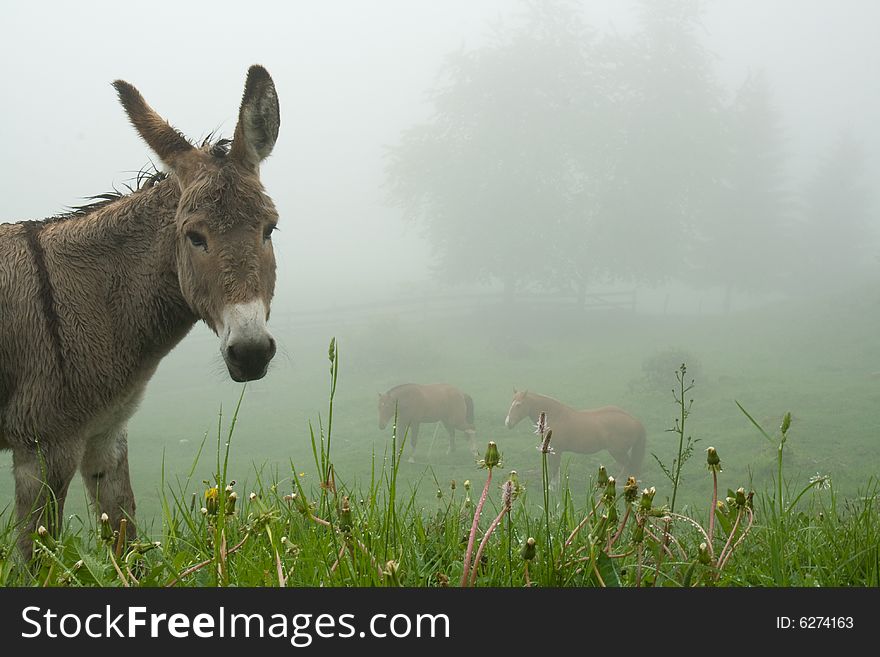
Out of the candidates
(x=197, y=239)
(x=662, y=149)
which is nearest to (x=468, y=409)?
(x=197, y=239)

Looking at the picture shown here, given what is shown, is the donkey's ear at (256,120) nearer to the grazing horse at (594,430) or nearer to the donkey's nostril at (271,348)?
the donkey's nostril at (271,348)

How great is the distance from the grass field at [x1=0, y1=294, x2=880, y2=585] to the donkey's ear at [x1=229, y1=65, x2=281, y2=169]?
1.21 m

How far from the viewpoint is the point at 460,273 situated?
45.3 m

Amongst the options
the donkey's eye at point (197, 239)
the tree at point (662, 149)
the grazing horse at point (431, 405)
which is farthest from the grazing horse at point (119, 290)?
the tree at point (662, 149)

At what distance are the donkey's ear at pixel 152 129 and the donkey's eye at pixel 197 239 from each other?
1.79 feet

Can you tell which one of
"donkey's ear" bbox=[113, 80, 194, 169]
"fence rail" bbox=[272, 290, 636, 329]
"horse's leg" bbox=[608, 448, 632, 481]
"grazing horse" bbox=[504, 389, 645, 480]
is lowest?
"horse's leg" bbox=[608, 448, 632, 481]

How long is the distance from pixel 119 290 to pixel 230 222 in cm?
93

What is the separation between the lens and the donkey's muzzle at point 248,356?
2893 millimetres

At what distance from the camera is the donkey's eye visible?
3.24 metres

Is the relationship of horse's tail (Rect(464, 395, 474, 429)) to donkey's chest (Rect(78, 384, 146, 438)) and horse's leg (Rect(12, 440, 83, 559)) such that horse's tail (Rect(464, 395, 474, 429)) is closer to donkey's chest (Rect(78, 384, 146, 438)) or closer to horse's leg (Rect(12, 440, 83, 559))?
donkey's chest (Rect(78, 384, 146, 438))

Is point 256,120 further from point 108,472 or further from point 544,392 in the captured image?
point 544,392

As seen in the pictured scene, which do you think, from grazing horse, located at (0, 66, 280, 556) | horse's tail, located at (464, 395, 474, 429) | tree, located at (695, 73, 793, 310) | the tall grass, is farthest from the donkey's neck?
tree, located at (695, 73, 793, 310)

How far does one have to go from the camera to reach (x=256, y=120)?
3.56 meters
